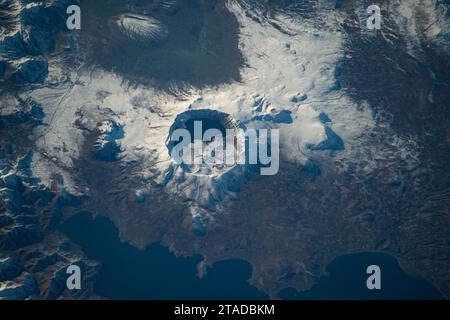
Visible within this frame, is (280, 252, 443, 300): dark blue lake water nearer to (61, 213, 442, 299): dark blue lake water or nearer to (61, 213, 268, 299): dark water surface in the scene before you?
(61, 213, 442, 299): dark blue lake water

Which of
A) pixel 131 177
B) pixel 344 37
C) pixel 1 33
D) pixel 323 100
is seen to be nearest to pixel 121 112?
pixel 131 177

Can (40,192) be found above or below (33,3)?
below

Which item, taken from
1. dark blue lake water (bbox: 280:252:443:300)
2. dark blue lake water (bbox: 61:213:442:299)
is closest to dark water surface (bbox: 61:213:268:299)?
dark blue lake water (bbox: 61:213:442:299)

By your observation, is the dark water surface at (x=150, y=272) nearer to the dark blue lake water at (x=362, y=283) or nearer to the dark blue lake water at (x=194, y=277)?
the dark blue lake water at (x=194, y=277)

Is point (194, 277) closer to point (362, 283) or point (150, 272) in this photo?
point (150, 272)

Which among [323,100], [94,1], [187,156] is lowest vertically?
[187,156]

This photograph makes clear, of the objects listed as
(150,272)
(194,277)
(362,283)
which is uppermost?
(150,272)

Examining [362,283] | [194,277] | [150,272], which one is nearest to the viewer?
[362,283]

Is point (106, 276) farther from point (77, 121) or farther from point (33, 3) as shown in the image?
point (33, 3)

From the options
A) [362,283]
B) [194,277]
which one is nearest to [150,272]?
[194,277]

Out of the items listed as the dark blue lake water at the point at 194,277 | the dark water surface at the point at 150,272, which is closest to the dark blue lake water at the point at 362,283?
the dark blue lake water at the point at 194,277
